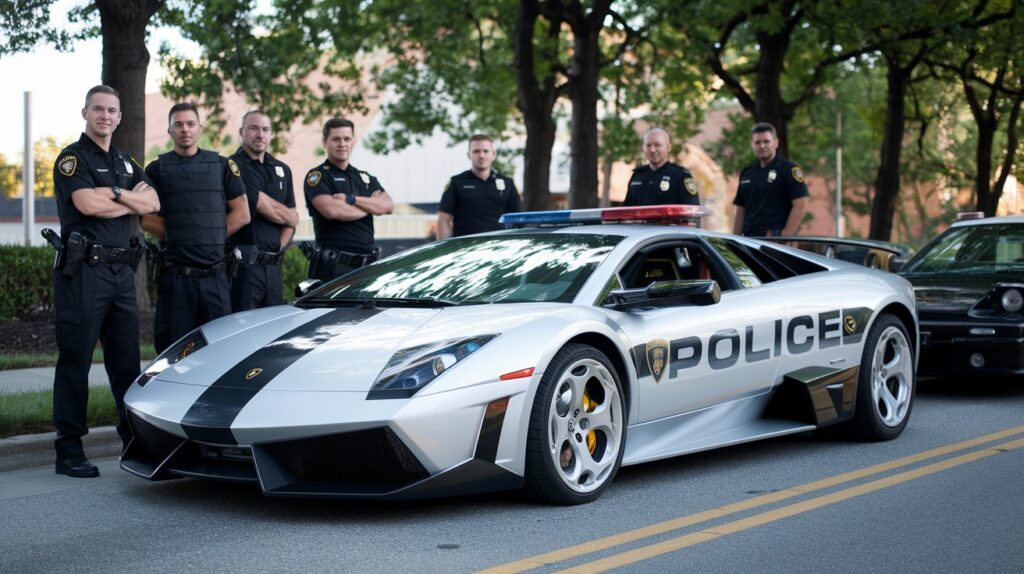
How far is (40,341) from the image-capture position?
1324 cm

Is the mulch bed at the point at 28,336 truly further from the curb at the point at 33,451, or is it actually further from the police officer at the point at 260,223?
the curb at the point at 33,451

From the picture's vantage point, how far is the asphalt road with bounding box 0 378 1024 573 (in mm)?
4691

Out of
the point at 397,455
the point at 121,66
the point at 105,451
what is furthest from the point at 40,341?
the point at 397,455

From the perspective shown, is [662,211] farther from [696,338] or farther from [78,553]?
[78,553]

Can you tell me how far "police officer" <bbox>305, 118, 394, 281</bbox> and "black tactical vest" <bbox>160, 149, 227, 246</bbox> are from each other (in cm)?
142

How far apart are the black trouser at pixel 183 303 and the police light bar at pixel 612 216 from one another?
5.74 feet

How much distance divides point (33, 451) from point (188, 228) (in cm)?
147

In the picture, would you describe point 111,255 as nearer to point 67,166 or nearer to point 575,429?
point 67,166

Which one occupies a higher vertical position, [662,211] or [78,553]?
[662,211]

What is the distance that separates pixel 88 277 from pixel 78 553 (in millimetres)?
1962

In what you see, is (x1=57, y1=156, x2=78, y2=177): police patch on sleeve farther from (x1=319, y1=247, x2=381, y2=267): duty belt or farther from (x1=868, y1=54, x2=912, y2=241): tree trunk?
(x1=868, y1=54, x2=912, y2=241): tree trunk

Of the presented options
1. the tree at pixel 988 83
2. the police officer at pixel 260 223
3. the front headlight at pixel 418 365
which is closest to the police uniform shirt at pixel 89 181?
the police officer at pixel 260 223

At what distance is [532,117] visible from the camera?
75.6ft

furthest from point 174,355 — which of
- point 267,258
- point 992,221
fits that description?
point 992,221
